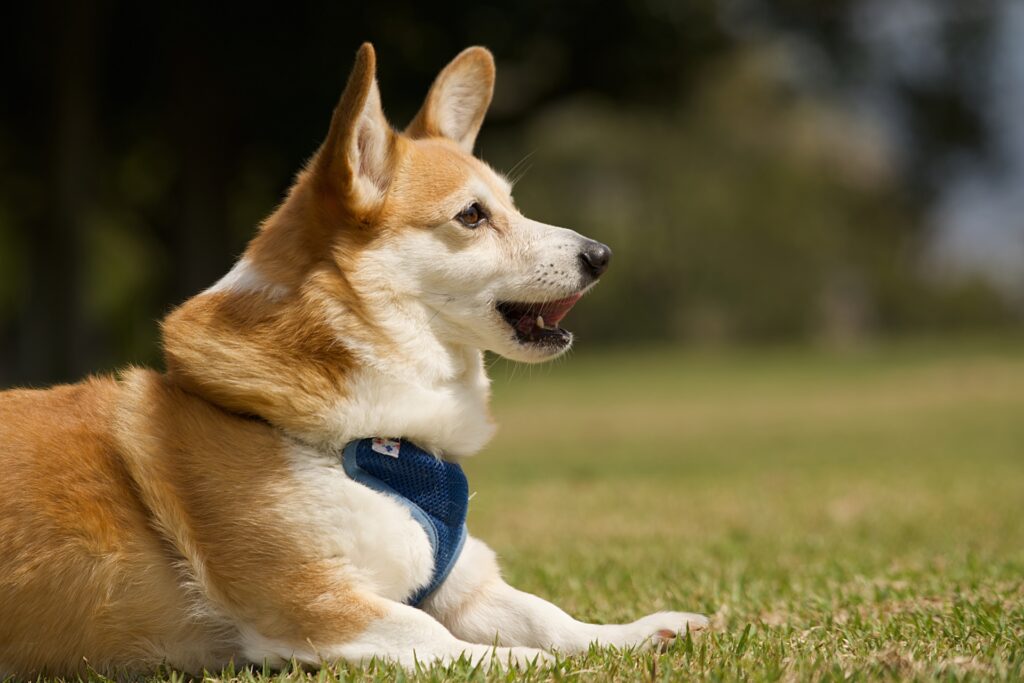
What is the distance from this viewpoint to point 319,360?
11.6 feet

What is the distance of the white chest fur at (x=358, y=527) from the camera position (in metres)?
3.32

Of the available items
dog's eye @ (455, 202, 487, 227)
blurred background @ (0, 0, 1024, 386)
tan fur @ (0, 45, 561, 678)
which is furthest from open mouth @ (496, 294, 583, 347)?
blurred background @ (0, 0, 1024, 386)

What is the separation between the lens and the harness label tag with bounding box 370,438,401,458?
3.50 m

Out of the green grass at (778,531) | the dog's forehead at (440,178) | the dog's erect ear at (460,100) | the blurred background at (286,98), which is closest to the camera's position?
the green grass at (778,531)

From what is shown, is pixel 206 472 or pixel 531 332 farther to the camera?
pixel 531 332

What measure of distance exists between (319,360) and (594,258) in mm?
1014

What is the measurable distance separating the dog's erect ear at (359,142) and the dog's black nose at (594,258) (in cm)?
71

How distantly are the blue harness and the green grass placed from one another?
1.51 feet

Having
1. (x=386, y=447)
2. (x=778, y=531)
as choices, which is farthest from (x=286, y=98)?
(x=386, y=447)

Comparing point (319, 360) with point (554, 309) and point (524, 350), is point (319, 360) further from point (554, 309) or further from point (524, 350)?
point (554, 309)

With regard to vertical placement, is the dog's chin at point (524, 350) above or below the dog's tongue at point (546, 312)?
below

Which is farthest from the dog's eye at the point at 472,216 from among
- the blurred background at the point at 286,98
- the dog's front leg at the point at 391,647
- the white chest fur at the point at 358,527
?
the blurred background at the point at 286,98

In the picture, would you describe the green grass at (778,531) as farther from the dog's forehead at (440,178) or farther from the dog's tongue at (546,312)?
the dog's forehead at (440,178)

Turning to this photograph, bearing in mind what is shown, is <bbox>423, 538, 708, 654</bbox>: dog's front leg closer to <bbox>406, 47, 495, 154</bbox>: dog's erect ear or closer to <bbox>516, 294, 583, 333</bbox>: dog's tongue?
<bbox>516, 294, 583, 333</bbox>: dog's tongue
